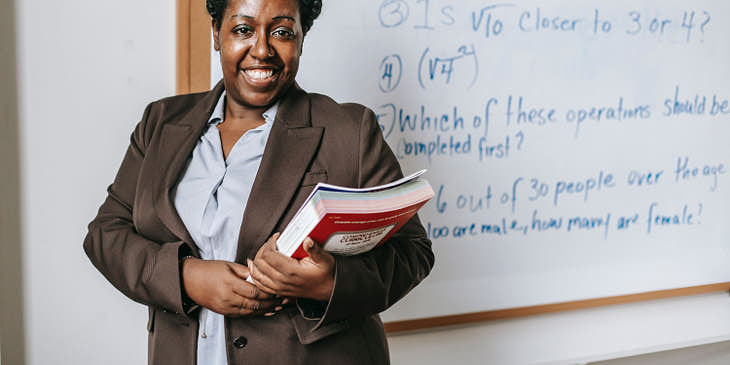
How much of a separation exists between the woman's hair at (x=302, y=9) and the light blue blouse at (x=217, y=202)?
0.18 metres

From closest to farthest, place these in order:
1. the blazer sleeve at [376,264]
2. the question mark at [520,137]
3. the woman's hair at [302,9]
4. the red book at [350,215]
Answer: the red book at [350,215] → the blazer sleeve at [376,264] → the woman's hair at [302,9] → the question mark at [520,137]

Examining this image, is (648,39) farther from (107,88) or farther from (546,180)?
(107,88)

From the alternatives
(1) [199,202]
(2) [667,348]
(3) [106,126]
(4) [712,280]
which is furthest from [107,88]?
(4) [712,280]

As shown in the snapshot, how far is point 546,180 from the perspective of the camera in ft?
5.74

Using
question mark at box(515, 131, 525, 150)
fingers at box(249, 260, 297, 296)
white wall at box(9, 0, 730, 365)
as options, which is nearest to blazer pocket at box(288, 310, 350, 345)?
fingers at box(249, 260, 297, 296)

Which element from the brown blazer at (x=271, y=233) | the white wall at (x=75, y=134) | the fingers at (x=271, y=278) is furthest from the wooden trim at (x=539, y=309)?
the fingers at (x=271, y=278)

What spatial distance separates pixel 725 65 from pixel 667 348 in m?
0.89

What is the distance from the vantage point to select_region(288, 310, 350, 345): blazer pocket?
3.07 feet

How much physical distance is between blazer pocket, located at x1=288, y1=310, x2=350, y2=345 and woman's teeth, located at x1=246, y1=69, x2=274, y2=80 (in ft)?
1.19

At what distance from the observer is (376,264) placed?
910mm

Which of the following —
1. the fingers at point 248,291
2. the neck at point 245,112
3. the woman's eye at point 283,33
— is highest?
the woman's eye at point 283,33

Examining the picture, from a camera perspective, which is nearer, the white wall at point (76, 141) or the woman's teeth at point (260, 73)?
the woman's teeth at point (260, 73)

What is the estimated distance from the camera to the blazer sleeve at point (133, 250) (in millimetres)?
907

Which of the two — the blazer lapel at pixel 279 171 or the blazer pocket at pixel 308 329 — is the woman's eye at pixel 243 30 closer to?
the blazer lapel at pixel 279 171
